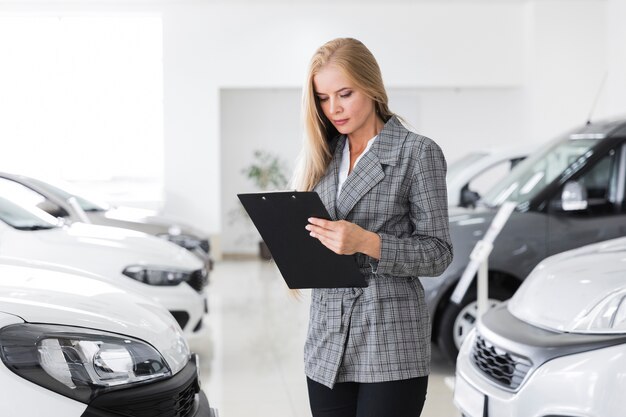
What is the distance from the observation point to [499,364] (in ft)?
11.5

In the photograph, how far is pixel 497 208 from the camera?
236 inches

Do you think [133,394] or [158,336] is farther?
[158,336]

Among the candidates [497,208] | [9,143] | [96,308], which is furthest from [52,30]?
[96,308]

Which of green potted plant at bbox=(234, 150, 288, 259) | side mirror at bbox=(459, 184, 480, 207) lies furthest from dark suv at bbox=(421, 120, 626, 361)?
green potted plant at bbox=(234, 150, 288, 259)

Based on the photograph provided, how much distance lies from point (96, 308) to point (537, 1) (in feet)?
42.6

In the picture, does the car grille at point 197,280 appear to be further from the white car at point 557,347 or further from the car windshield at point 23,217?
the white car at point 557,347

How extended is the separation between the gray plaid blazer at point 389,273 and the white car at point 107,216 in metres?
5.05

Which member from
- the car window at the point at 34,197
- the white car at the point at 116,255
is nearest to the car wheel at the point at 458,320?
the white car at the point at 116,255

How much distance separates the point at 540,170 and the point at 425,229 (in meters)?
4.02

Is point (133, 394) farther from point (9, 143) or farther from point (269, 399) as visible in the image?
point (9, 143)

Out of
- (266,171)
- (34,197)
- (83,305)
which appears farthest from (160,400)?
(266,171)

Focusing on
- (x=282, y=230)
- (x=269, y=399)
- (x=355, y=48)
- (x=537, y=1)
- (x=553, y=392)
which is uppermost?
(x=537, y=1)

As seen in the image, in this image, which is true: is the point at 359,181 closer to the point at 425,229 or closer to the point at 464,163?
the point at 425,229

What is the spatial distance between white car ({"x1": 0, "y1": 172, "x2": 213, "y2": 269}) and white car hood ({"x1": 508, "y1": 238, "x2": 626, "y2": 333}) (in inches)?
168
